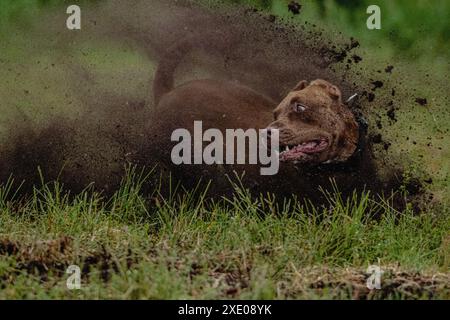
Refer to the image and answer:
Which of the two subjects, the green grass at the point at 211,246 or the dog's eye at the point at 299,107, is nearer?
the green grass at the point at 211,246

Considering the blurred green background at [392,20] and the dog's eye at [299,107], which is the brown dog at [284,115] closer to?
the dog's eye at [299,107]

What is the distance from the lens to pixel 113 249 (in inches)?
227

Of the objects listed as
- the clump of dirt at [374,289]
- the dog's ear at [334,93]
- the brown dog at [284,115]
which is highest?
the dog's ear at [334,93]

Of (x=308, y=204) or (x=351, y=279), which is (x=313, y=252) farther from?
(x=308, y=204)

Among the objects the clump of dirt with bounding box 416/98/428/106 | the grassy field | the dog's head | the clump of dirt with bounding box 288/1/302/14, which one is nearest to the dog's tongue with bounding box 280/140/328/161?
the dog's head

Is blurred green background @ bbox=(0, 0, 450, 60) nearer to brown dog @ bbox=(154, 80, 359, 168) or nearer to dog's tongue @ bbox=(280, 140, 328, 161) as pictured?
brown dog @ bbox=(154, 80, 359, 168)

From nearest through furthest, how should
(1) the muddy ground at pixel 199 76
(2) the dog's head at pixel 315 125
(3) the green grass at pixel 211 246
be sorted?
1. (3) the green grass at pixel 211 246
2. (2) the dog's head at pixel 315 125
3. (1) the muddy ground at pixel 199 76

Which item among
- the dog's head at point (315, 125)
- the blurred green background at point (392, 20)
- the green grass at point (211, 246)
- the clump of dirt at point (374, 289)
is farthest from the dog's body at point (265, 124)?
the clump of dirt at point (374, 289)

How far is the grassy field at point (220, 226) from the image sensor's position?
17.1 feet

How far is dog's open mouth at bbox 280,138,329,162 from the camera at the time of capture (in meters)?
6.96

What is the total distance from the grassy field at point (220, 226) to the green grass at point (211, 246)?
0.01 metres

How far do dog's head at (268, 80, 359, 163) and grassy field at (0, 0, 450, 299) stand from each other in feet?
1.00

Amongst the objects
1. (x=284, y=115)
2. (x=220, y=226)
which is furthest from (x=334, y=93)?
(x=220, y=226)
